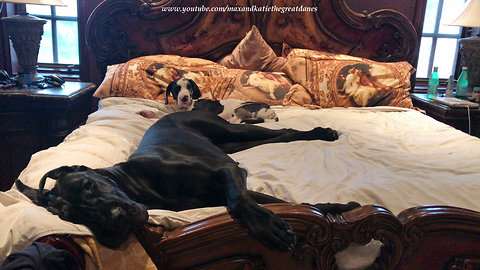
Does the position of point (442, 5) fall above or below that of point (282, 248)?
above

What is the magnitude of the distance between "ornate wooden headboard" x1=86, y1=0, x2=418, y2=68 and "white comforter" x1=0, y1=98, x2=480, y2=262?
3.05ft

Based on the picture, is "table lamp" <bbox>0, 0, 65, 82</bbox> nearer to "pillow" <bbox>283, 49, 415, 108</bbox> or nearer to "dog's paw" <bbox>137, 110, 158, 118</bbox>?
"dog's paw" <bbox>137, 110, 158, 118</bbox>

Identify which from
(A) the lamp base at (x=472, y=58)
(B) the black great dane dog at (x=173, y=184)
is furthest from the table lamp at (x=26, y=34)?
(A) the lamp base at (x=472, y=58)

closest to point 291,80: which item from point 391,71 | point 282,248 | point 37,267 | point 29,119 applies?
point 391,71

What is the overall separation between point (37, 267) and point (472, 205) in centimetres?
116

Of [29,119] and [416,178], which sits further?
[29,119]

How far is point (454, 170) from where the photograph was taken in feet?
4.88

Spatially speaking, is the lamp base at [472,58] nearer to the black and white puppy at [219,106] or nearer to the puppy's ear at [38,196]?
the black and white puppy at [219,106]

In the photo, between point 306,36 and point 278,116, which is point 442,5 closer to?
point 306,36

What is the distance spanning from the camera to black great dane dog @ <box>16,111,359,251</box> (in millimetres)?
949

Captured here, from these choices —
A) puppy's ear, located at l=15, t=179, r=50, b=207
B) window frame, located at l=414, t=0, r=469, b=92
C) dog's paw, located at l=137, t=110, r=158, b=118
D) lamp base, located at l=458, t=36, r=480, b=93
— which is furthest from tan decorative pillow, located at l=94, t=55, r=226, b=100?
window frame, located at l=414, t=0, r=469, b=92

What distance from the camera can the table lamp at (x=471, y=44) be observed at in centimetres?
274

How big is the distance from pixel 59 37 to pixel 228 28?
1.44m

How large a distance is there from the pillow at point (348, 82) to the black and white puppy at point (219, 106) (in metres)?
0.38
